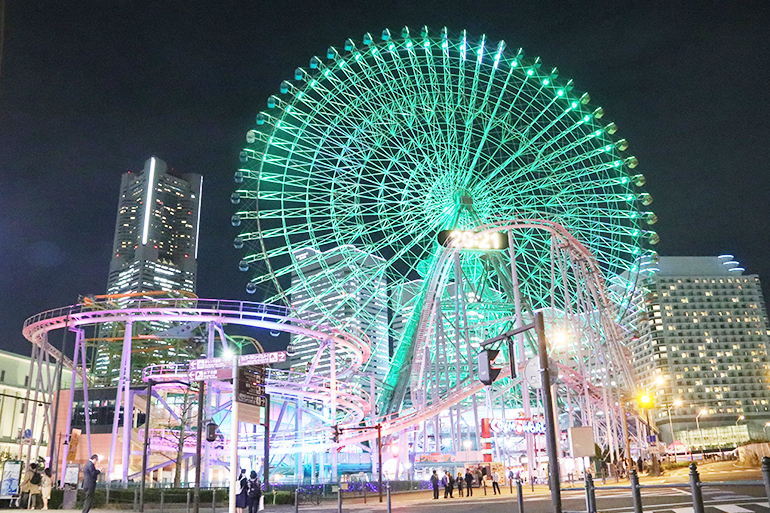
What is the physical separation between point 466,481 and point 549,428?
951 inches

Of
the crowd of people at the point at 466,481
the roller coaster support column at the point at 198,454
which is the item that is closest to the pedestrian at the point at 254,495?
the roller coaster support column at the point at 198,454

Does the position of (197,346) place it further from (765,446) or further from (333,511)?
(765,446)

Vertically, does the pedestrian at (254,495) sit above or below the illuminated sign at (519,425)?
below

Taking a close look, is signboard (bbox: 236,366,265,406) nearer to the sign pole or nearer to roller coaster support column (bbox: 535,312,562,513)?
the sign pole

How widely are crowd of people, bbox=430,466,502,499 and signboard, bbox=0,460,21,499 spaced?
1733 cm

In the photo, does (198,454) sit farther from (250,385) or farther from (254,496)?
(250,385)

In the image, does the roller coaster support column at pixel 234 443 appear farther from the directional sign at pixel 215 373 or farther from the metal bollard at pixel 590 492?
the metal bollard at pixel 590 492

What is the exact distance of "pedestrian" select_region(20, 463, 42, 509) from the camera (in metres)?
21.6

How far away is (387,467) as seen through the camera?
178 ft

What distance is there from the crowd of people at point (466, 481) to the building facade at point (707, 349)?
121094 mm

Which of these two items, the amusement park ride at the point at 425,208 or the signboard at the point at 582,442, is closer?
the signboard at the point at 582,442

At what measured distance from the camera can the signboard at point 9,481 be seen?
853 inches

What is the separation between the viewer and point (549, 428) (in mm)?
10297

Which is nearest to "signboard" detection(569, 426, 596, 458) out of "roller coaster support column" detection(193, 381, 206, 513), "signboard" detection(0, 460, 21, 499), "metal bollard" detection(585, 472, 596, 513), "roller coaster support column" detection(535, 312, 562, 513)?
"roller coaster support column" detection(535, 312, 562, 513)
